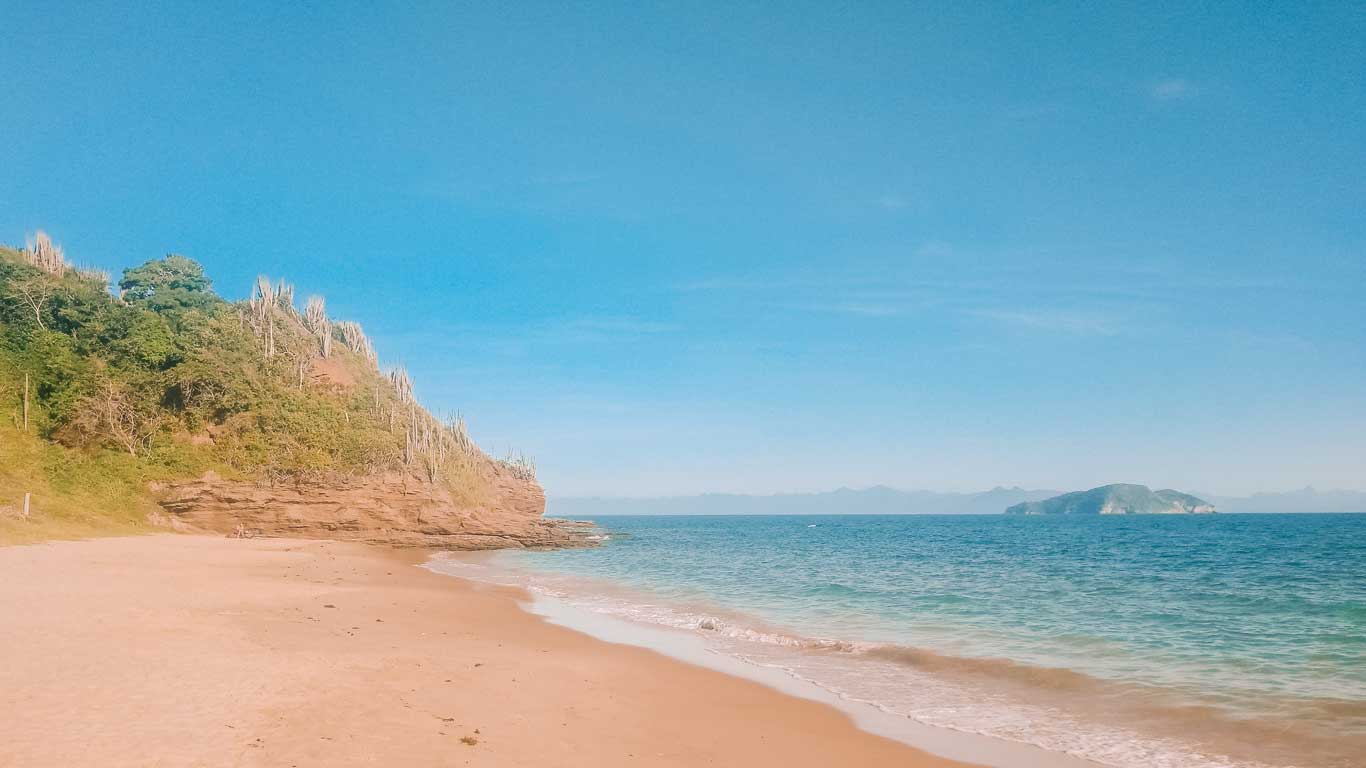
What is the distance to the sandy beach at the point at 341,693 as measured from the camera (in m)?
8.12

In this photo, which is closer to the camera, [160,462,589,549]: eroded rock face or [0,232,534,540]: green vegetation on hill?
[0,232,534,540]: green vegetation on hill

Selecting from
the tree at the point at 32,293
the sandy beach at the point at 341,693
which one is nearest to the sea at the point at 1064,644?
the sandy beach at the point at 341,693

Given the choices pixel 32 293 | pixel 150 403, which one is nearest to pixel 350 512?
pixel 150 403

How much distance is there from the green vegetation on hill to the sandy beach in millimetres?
27573

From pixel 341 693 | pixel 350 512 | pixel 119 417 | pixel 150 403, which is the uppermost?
pixel 150 403

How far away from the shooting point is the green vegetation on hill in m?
41.8

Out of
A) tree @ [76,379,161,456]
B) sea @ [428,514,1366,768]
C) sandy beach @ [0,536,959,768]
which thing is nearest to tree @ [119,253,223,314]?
tree @ [76,379,161,456]

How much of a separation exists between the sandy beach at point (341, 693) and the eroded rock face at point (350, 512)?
26007 mm

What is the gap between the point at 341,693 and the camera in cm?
1040

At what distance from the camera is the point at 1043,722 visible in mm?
11883

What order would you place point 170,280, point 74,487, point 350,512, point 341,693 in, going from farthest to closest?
point 170,280, point 350,512, point 74,487, point 341,693

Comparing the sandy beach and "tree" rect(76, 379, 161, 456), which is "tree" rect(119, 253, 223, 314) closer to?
"tree" rect(76, 379, 161, 456)

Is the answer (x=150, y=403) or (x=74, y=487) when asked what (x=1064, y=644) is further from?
(x=150, y=403)

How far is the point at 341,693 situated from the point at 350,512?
40.2 meters
